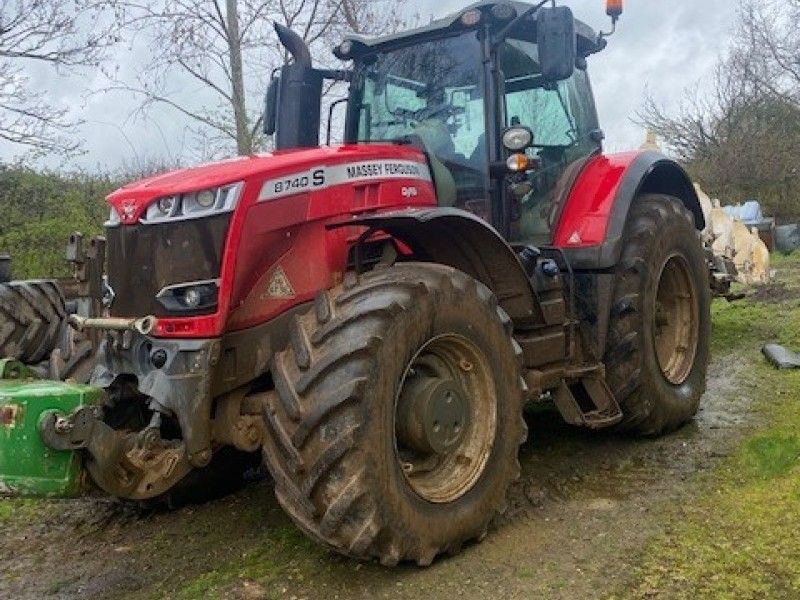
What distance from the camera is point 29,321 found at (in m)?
6.38

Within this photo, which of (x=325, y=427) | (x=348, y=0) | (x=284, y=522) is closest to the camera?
(x=325, y=427)

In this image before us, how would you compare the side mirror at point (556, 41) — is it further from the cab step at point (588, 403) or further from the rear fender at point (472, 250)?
the cab step at point (588, 403)

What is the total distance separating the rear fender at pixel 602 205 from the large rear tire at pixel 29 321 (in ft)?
12.2

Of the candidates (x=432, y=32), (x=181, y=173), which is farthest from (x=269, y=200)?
(x=432, y=32)

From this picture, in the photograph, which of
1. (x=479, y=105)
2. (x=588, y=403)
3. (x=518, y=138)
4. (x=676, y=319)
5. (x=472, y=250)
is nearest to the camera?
(x=472, y=250)

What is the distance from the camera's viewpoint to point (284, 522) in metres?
3.90

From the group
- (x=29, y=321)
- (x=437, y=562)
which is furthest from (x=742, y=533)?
(x=29, y=321)

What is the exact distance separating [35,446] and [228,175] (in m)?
Result: 1.20

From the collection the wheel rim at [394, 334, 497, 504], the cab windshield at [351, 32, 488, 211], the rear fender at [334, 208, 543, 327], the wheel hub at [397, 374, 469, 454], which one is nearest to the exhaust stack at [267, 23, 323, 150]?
the cab windshield at [351, 32, 488, 211]

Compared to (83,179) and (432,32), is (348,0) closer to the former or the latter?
(83,179)

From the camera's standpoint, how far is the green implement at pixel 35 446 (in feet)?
9.45

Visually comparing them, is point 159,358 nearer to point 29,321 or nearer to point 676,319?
point 676,319

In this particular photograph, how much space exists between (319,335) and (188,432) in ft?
1.97

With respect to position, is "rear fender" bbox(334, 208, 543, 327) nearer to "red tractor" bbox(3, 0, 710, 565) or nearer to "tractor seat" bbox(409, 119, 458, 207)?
"red tractor" bbox(3, 0, 710, 565)
